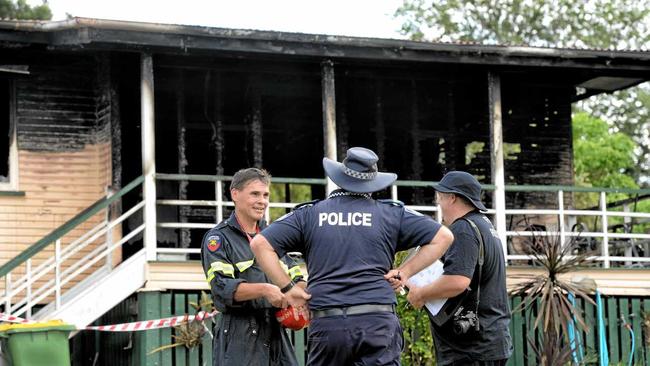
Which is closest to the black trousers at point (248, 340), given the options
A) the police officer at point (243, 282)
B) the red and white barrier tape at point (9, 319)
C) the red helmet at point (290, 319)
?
the police officer at point (243, 282)

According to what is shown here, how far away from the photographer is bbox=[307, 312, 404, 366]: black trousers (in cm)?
701

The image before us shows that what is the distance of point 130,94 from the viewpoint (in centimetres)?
1612

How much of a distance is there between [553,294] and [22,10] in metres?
28.9

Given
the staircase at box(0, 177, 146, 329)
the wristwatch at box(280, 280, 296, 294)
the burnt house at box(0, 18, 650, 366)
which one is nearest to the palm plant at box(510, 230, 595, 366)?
the burnt house at box(0, 18, 650, 366)

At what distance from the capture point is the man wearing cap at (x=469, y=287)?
816 centimetres

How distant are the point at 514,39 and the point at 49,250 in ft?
80.8

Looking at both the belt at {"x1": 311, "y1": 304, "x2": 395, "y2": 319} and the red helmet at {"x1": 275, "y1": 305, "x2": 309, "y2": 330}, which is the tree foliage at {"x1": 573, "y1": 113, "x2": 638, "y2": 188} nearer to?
the red helmet at {"x1": 275, "y1": 305, "x2": 309, "y2": 330}

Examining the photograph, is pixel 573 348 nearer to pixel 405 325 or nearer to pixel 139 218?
pixel 405 325

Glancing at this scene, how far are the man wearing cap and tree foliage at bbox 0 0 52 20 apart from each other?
32.2 metres

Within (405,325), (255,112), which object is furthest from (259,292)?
(255,112)

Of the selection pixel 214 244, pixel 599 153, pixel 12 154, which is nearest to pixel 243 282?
pixel 214 244

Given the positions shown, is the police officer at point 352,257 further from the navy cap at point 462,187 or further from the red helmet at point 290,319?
the navy cap at point 462,187

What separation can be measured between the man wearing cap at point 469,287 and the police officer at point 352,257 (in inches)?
34.7

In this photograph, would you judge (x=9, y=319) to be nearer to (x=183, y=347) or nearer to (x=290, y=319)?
(x=183, y=347)
